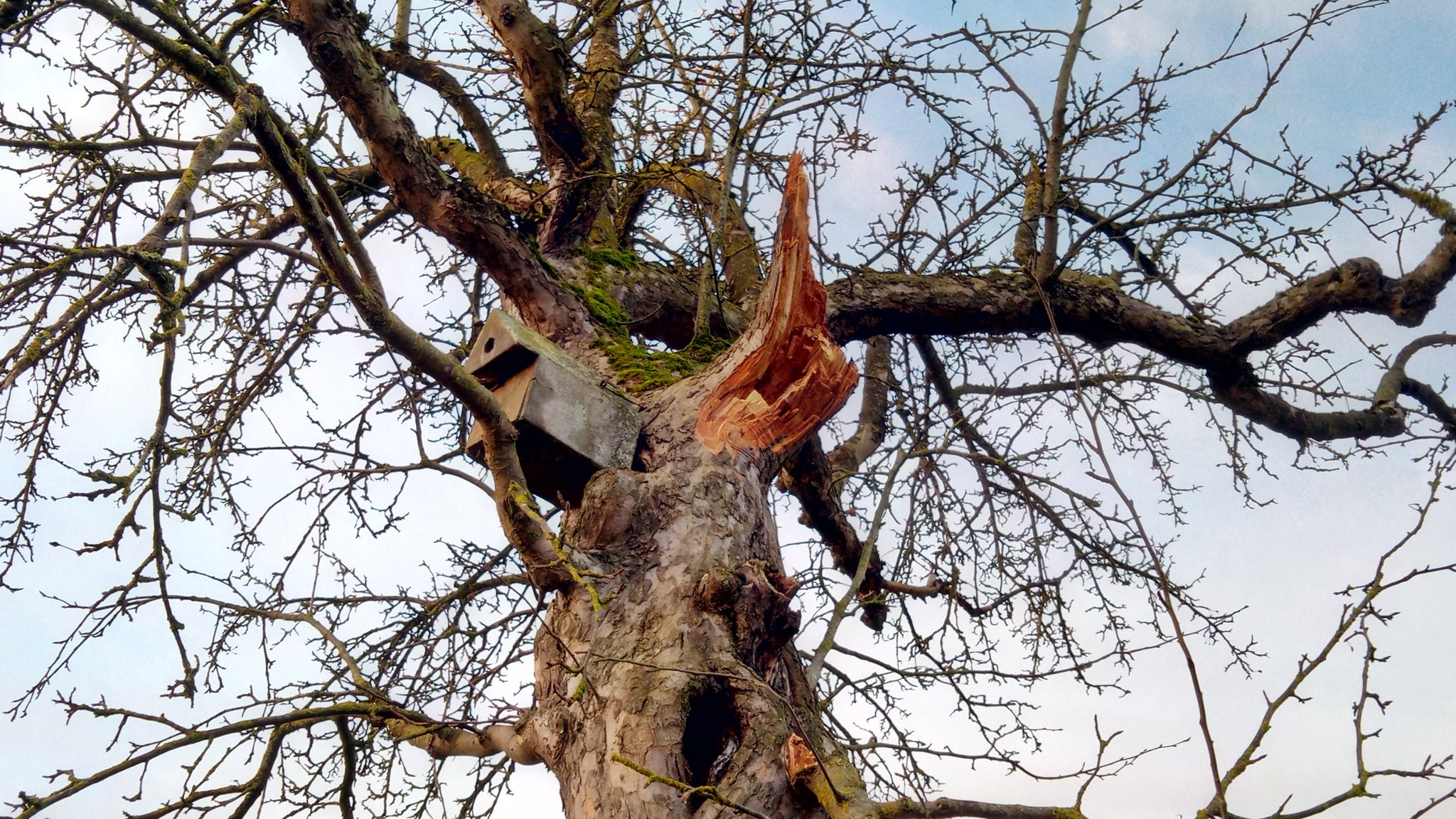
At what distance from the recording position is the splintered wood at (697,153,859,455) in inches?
120

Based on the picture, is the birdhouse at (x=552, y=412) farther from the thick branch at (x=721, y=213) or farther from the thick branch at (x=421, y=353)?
the thick branch at (x=721, y=213)

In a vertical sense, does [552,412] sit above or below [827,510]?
below

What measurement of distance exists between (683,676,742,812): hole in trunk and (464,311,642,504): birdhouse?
2.54 feet

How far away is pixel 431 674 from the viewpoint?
13.1 feet

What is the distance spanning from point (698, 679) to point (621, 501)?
59cm

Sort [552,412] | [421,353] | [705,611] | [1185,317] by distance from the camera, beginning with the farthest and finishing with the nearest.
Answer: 1. [1185,317]
2. [552,412]
3. [705,611]
4. [421,353]

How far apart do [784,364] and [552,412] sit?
72 cm

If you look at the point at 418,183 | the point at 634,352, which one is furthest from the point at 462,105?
the point at 634,352

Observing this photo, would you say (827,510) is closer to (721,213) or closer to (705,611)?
(721,213)

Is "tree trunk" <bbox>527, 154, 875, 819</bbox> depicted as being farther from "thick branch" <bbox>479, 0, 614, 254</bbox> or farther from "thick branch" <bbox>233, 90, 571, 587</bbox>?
"thick branch" <bbox>479, 0, 614, 254</bbox>

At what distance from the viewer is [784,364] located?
315 centimetres

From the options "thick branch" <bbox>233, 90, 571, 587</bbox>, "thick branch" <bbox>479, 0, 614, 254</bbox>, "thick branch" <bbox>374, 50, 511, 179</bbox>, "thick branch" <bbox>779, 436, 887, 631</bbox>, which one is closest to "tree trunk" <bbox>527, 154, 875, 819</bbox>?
"thick branch" <bbox>233, 90, 571, 587</bbox>

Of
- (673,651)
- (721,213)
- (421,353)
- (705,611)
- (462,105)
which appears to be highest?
(462,105)

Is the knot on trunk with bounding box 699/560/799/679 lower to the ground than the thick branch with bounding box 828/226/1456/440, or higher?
lower
